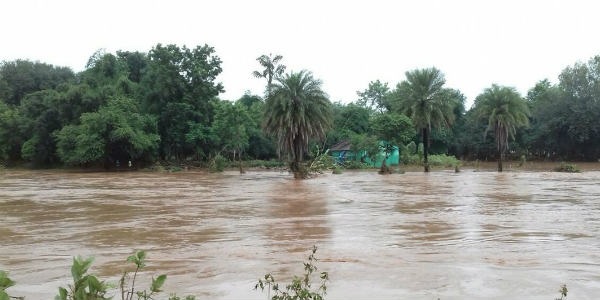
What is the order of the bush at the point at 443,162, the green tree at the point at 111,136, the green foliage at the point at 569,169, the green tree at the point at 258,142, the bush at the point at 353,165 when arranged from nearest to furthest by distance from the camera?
the green foliage at the point at 569,169
the green tree at the point at 111,136
the bush at the point at 353,165
the bush at the point at 443,162
the green tree at the point at 258,142

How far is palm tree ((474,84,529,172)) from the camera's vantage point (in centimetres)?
4369

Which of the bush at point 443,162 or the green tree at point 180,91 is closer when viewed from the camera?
the green tree at point 180,91

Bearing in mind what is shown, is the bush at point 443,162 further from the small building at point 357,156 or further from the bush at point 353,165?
the bush at point 353,165

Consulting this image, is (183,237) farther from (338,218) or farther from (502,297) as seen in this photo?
(502,297)

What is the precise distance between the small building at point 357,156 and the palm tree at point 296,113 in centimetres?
1229

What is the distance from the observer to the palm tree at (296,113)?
122 ft

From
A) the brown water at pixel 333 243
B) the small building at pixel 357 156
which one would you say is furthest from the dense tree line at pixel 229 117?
the brown water at pixel 333 243

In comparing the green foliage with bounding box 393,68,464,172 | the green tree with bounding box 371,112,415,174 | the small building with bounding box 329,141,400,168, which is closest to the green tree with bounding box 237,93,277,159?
the small building with bounding box 329,141,400,168

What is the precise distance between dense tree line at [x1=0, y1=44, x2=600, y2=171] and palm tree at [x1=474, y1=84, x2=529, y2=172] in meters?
0.09

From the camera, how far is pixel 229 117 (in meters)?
47.8

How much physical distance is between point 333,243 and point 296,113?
88.1 ft

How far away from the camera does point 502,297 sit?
21.6ft

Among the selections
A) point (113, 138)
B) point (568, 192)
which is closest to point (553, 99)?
point (568, 192)

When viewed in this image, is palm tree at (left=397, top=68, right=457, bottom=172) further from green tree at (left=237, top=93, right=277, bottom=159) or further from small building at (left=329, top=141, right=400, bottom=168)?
green tree at (left=237, top=93, right=277, bottom=159)
